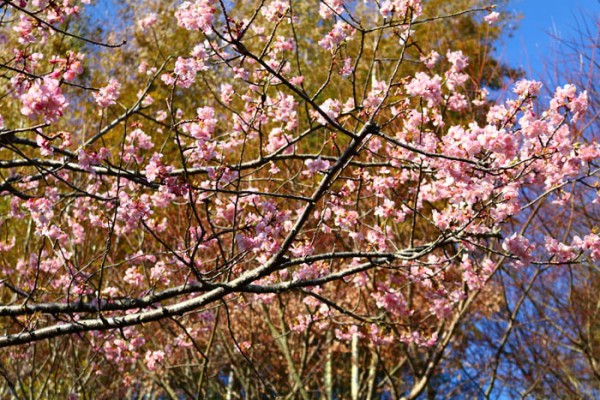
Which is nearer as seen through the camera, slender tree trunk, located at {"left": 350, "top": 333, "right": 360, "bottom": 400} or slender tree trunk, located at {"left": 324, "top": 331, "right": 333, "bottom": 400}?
slender tree trunk, located at {"left": 350, "top": 333, "right": 360, "bottom": 400}

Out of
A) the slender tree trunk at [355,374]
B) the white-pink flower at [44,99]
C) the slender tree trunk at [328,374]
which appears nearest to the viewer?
the white-pink flower at [44,99]

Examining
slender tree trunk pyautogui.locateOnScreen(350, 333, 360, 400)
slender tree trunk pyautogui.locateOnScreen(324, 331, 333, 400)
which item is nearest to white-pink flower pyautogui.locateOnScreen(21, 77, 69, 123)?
slender tree trunk pyautogui.locateOnScreen(350, 333, 360, 400)

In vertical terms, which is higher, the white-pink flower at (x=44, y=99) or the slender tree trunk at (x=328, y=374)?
the slender tree trunk at (x=328, y=374)

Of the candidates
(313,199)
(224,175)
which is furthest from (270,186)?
(313,199)

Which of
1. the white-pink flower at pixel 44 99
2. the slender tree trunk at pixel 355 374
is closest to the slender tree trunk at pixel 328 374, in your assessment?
the slender tree trunk at pixel 355 374

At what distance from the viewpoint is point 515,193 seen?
352cm

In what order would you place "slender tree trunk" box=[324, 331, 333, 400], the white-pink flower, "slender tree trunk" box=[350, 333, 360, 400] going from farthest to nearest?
"slender tree trunk" box=[324, 331, 333, 400] → "slender tree trunk" box=[350, 333, 360, 400] → the white-pink flower

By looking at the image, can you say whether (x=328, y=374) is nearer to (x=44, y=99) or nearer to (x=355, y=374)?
(x=355, y=374)

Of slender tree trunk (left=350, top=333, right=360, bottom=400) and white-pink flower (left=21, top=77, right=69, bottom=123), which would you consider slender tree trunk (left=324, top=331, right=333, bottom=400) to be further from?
white-pink flower (left=21, top=77, right=69, bottom=123)

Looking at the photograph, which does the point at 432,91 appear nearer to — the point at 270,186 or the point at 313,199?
the point at 313,199

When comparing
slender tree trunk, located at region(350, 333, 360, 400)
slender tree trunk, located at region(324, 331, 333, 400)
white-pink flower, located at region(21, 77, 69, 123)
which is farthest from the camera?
slender tree trunk, located at region(324, 331, 333, 400)

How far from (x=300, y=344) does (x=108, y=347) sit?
3.06 meters

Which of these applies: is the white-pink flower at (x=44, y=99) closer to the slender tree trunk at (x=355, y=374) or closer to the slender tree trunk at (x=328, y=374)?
the slender tree trunk at (x=355, y=374)

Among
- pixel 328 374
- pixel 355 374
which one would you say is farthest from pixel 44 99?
pixel 328 374
